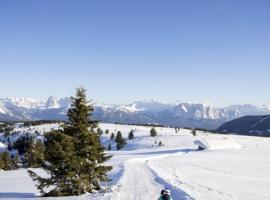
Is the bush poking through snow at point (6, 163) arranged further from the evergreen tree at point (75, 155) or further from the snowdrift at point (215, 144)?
the evergreen tree at point (75, 155)

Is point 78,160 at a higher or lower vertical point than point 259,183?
higher

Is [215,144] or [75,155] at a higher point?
[215,144]

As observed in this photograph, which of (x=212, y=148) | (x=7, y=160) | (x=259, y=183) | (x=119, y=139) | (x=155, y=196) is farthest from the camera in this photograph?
(x=119, y=139)

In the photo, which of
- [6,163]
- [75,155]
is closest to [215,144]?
[6,163]

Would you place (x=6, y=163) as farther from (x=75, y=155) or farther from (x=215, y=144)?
(x=75, y=155)

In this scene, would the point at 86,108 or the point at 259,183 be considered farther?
the point at 259,183

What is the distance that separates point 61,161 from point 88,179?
290cm

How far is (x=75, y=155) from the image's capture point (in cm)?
3447

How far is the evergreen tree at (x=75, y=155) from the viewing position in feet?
111

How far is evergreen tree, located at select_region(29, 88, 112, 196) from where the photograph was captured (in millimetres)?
33750

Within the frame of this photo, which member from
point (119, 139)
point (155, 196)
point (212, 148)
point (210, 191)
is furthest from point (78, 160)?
point (119, 139)

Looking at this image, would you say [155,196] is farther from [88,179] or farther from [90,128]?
[90,128]

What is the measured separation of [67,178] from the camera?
112ft

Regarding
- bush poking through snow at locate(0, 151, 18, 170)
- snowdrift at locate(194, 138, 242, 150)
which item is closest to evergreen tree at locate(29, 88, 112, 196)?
bush poking through snow at locate(0, 151, 18, 170)
